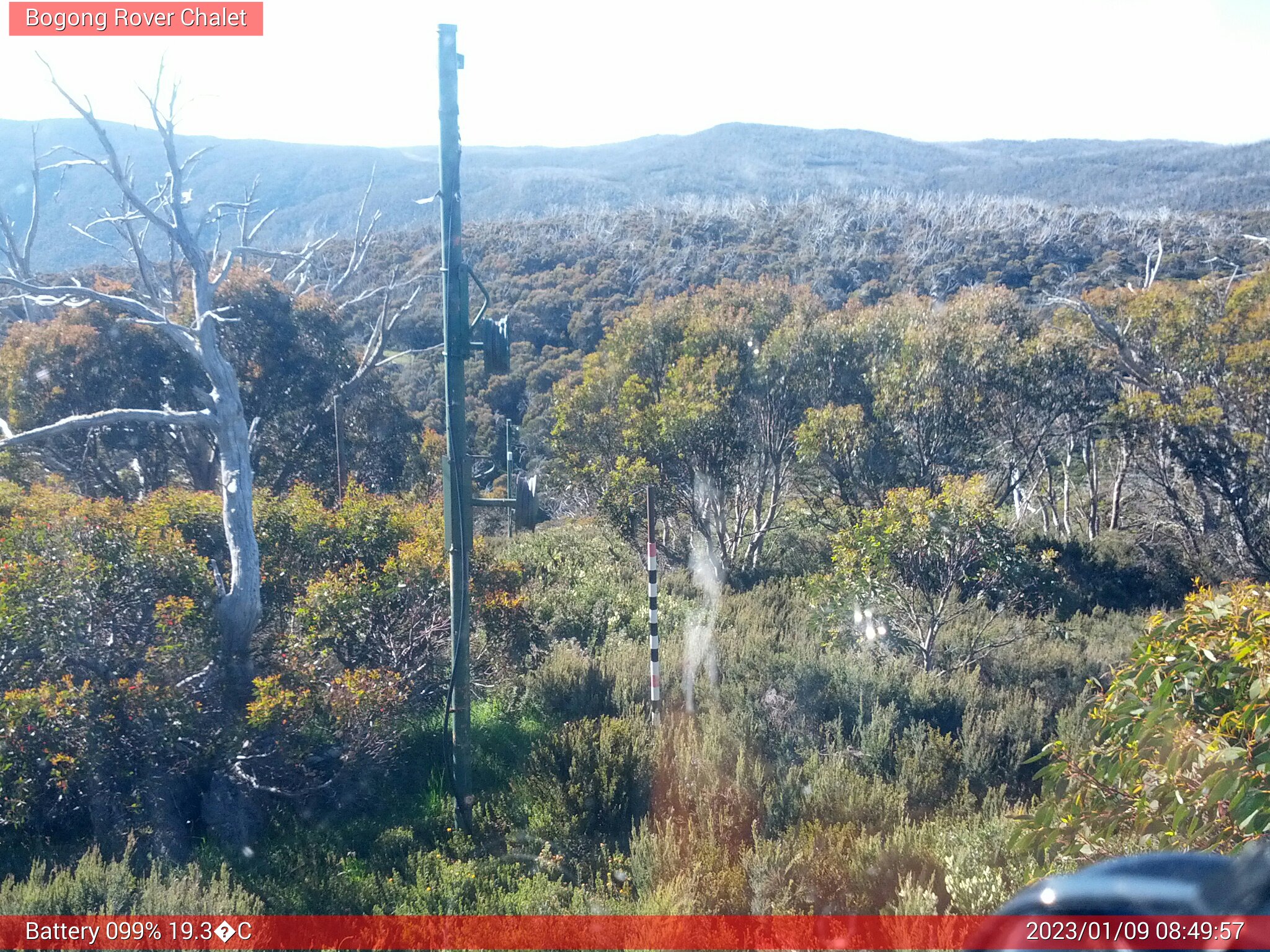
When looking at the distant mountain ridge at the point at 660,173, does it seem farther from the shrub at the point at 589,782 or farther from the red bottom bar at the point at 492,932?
the red bottom bar at the point at 492,932

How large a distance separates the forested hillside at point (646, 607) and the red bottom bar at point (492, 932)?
0.12m

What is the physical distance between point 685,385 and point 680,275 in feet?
65.6

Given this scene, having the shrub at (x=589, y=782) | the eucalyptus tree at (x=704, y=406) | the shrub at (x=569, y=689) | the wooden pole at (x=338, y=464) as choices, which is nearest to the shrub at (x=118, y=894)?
the shrub at (x=589, y=782)

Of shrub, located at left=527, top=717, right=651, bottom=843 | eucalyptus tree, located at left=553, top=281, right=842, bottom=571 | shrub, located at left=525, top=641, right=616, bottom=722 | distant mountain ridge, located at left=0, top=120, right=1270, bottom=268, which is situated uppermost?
distant mountain ridge, located at left=0, top=120, right=1270, bottom=268

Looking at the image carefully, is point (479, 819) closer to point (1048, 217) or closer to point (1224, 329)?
point (1224, 329)

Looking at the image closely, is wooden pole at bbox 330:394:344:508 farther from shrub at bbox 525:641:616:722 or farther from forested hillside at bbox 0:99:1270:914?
shrub at bbox 525:641:616:722

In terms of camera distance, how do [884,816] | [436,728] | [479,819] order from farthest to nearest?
[436,728]
[479,819]
[884,816]

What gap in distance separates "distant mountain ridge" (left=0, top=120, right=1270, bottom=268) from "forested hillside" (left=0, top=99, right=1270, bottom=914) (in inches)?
919

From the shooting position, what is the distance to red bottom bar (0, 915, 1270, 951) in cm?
344

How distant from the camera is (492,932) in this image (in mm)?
3738

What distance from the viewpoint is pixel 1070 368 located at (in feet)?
41.4

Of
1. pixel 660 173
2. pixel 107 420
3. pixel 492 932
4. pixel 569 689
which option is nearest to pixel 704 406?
pixel 569 689


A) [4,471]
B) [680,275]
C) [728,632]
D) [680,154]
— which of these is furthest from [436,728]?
[680,154]

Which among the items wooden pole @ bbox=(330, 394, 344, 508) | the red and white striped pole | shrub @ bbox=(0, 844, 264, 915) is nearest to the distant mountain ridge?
wooden pole @ bbox=(330, 394, 344, 508)
